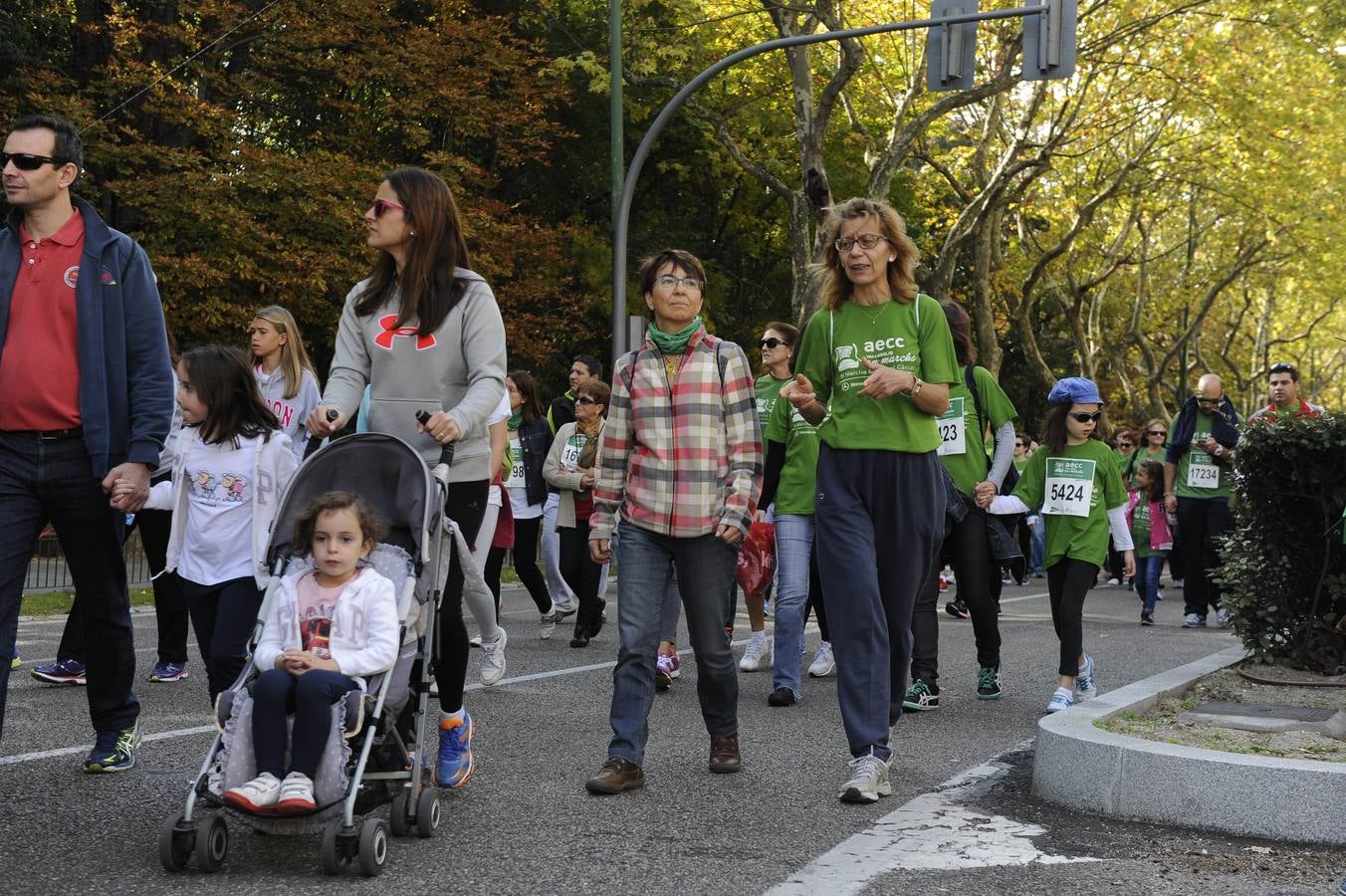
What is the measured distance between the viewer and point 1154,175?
35.5m

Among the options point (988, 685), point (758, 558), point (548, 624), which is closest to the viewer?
point (988, 685)

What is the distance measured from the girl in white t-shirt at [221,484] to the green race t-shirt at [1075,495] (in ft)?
13.2

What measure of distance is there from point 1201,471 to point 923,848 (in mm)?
10007

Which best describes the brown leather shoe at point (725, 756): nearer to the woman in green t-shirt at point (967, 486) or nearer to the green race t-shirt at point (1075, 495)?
the woman in green t-shirt at point (967, 486)

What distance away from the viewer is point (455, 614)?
18.6 ft

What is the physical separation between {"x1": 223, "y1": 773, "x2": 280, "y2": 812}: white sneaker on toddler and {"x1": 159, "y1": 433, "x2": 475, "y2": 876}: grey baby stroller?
0.03 metres

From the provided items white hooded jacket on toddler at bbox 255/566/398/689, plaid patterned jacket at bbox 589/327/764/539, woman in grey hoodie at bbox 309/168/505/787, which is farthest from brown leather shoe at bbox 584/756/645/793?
white hooded jacket on toddler at bbox 255/566/398/689

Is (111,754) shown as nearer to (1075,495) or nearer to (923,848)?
(923,848)

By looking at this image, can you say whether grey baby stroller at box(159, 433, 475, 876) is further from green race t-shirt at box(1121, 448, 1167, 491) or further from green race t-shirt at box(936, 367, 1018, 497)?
green race t-shirt at box(1121, 448, 1167, 491)

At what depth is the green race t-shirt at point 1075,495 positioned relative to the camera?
332 inches

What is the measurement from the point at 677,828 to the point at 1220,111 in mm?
27439

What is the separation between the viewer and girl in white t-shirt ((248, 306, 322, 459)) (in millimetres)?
8539

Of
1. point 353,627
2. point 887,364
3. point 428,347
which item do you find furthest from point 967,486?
point 353,627

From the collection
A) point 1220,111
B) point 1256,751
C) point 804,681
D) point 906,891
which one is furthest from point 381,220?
point 1220,111
